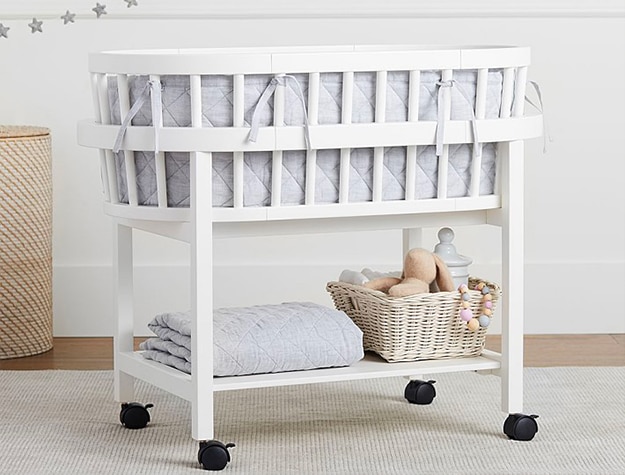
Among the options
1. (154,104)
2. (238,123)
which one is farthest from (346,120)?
(154,104)

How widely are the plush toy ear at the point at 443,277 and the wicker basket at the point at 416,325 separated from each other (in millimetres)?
41

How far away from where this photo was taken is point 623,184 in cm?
311

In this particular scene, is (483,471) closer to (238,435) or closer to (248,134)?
(238,435)

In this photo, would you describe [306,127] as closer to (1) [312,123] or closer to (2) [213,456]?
(1) [312,123]

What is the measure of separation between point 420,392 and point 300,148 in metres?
0.71

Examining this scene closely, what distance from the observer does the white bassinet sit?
1880 mm

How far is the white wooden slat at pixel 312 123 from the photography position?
6.26 feet

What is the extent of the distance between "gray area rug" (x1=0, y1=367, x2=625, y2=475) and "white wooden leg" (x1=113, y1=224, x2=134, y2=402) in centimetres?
8

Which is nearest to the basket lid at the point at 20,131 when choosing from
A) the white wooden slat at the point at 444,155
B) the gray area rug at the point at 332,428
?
the gray area rug at the point at 332,428

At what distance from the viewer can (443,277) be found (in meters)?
2.18

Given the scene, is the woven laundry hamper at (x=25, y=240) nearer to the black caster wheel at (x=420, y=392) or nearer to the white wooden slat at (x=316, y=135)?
the white wooden slat at (x=316, y=135)

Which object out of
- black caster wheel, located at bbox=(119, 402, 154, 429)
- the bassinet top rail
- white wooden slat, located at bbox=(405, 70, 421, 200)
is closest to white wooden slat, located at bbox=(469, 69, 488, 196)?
the bassinet top rail

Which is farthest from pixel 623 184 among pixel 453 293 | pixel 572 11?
pixel 453 293

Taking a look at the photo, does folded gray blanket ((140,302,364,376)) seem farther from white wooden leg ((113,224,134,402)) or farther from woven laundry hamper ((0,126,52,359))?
woven laundry hamper ((0,126,52,359))
